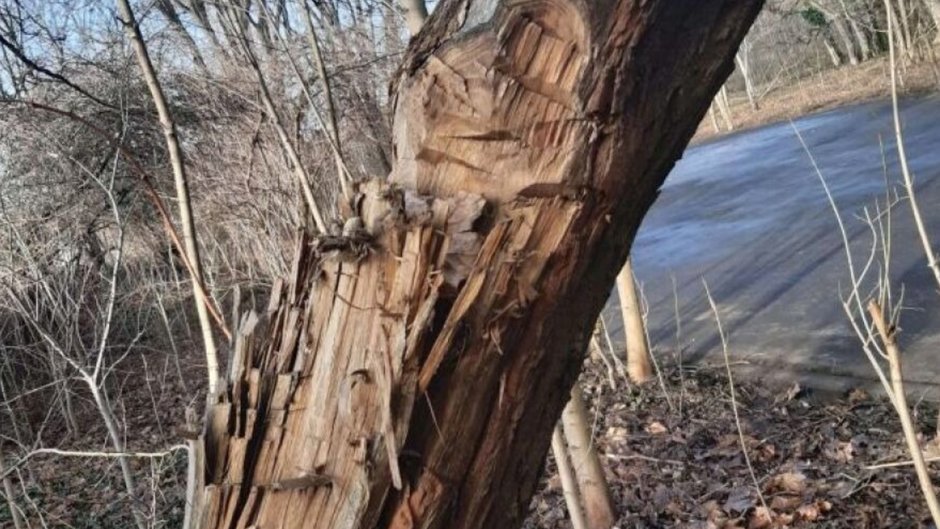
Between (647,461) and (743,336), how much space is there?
79.2 inches

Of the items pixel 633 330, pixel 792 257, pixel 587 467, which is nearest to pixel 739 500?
pixel 587 467

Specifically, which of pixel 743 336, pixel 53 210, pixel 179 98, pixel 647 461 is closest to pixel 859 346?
pixel 743 336

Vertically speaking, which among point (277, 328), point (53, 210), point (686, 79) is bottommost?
point (277, 328)

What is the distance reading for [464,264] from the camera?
109 centimetres

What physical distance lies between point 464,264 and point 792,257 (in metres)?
7.36

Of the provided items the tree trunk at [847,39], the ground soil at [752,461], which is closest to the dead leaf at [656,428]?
the ground soil at [752,461]

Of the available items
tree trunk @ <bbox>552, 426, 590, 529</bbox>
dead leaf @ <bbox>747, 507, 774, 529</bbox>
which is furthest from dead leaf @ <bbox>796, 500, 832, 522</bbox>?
tree trunk @ <bbox>552, 426, 590, 529</bbox>

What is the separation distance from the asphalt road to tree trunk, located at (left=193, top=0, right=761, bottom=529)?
1.87m

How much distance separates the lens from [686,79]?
1071 millimetres

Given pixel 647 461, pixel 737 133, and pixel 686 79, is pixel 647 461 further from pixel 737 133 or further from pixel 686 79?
pixel 737 133

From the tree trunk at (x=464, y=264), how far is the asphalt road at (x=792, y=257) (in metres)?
1.87

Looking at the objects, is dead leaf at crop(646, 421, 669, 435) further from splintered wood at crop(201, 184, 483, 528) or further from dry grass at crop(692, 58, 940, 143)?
dry grass at crop(692, 58, 940, 143)

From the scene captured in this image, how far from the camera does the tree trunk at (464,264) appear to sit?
1.04 metres

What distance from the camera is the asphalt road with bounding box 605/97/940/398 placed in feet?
17.7
